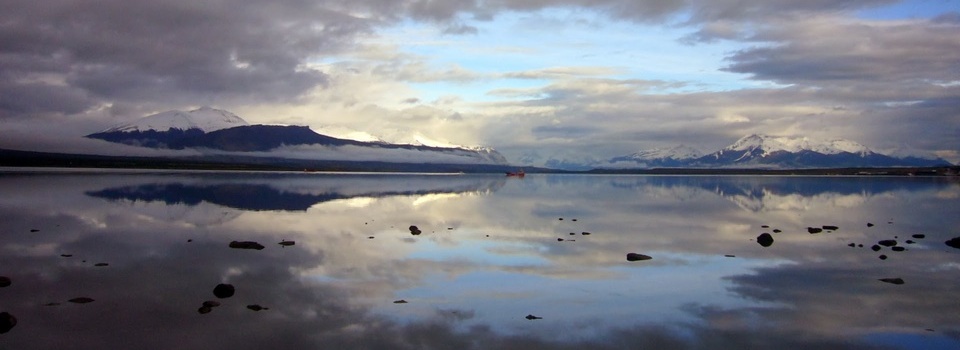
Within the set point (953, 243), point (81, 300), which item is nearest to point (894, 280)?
point (953, 243)

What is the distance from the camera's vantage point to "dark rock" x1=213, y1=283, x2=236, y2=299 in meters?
16.1

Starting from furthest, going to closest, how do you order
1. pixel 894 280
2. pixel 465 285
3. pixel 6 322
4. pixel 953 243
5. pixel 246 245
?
pixel 953 243, pixel 246 245, pixel 894 280, pixel 465 285, pixel 6 322

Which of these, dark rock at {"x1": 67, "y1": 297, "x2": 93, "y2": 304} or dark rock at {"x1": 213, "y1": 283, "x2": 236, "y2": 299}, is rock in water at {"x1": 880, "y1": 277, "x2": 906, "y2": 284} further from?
dark rock at {"x1": 67, "y1": 297, "x2": 93, "y2": 304}

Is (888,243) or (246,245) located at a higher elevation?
(888,243)

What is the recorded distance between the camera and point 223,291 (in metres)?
16.2

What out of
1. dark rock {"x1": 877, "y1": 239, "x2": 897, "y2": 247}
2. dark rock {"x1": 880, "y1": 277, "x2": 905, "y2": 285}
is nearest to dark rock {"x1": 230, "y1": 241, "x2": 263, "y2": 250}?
dark rock {"x1": 880, "y1": 277, "x2": 905, "y2": 285}

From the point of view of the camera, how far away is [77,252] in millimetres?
22594

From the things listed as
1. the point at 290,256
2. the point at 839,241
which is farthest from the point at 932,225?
the point at 290,256

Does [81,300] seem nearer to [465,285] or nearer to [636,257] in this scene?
A: [465,285]

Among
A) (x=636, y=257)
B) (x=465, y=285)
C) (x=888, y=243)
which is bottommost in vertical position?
(x=465, y=285)

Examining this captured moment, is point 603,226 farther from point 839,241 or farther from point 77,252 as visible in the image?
point 77,252

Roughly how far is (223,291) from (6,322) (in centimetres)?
436

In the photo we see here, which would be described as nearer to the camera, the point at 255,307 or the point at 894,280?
the point at 255,307

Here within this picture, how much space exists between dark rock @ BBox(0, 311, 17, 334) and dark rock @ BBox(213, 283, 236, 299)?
405 cm
